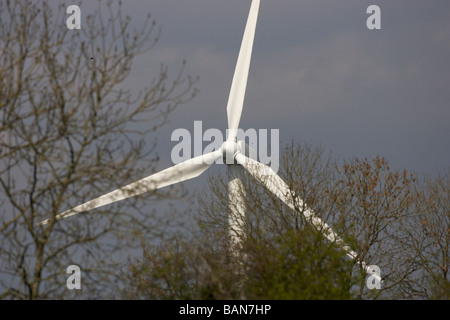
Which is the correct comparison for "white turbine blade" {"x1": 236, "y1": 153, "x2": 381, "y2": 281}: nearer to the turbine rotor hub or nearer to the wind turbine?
the wind turbine

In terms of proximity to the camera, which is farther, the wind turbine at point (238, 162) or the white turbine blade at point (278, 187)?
the white turbine blade at point (278, 187)

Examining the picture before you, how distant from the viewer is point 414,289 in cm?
3344

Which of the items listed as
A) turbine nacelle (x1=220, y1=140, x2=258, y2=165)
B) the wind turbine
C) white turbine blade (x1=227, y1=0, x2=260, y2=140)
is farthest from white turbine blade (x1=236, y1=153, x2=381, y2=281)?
white turbine blade (x1=227, y1=0, x2=260, y2=140)

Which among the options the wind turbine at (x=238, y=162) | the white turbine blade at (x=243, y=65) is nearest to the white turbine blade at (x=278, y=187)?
the wind turbine at (x=238, y=162)

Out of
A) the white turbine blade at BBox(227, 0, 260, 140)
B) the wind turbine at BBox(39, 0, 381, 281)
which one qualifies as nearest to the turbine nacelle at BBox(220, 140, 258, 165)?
the wind turbine at BBox(39, 0, 381, 281)

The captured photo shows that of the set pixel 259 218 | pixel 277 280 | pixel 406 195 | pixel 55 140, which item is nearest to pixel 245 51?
pixel 259 218

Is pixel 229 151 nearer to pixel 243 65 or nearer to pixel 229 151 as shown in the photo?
pixel 229 151

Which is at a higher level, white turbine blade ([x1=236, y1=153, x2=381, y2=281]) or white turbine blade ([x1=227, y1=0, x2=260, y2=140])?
white turbine blade ([x1=227, y1=0, x2=260, y2=140])

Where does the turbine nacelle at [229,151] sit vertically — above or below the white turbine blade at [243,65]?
below

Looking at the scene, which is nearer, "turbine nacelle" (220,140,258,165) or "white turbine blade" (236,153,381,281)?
"white turbine blade" (236,153,381,281)

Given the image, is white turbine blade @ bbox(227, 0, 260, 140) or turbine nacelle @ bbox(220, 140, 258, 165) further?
turbine nacelle @ bbox(220, 140, 258, 165)

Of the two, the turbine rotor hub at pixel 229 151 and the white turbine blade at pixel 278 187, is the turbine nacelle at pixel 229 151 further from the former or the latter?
the white turbine blade at pixel 278 187
